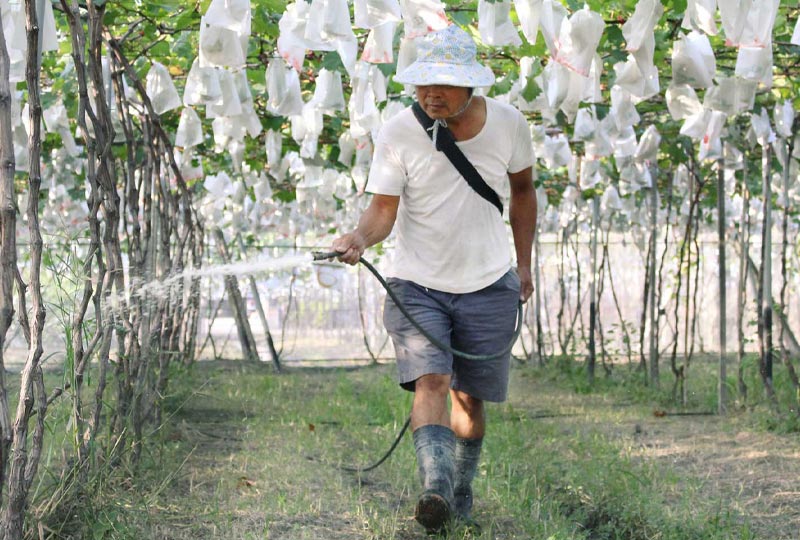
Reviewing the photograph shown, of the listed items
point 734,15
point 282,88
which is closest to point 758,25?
point 734,15

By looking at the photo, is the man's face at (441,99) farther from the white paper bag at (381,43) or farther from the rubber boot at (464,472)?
the rubber boot at (464,472)

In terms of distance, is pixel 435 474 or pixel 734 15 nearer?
Answer: pixel 435 474

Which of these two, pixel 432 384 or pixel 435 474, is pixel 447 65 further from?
pixel 435 474

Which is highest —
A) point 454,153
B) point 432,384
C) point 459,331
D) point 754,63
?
point 754,63

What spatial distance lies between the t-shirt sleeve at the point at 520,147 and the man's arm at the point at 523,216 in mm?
56

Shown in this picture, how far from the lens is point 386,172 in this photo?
11.8 feet

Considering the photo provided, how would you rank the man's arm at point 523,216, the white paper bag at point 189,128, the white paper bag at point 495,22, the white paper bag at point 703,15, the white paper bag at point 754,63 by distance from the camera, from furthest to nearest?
the white paper bag at point 189,128
the white paper bag at point 754,63
the white paper bag at point 495,22
the man's arm at point 523,216
the white paper bag at point 703,15

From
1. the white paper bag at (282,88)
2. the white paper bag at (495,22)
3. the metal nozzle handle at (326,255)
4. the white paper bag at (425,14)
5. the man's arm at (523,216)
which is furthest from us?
the white paper bag at (282,88)

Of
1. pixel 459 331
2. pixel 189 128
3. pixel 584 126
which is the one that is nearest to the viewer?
pixel 459 331

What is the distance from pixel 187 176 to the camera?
27.1 ft

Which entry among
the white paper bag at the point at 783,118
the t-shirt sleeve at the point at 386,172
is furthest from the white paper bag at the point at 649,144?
the t-shirt sleeve at the point at 386,172

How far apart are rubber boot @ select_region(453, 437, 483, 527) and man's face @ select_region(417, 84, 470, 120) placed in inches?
45.2

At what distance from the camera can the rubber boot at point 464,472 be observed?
3.81m

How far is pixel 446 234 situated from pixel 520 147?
1.38ft
